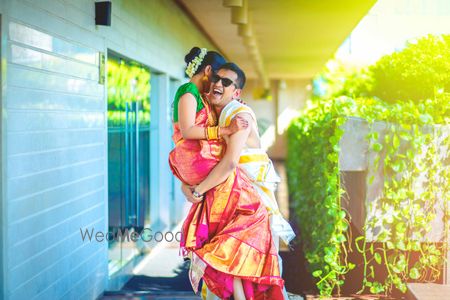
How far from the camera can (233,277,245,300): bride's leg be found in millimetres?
3480

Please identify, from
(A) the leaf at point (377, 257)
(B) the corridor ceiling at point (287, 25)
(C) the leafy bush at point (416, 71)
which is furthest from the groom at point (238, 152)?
(B) the corridor ceiling at point (287, 25)

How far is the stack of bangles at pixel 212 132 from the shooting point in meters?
3.30

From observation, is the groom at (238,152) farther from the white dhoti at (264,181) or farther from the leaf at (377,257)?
the leaf at (377,257)

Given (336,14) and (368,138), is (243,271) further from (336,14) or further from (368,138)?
(336,14)

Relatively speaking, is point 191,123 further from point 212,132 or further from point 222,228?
point 222,228

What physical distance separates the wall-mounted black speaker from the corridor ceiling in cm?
302

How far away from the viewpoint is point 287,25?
30.4 ft

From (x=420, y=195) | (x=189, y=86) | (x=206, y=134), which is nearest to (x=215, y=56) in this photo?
(x=189, y=86)

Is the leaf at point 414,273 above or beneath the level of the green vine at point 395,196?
beneath

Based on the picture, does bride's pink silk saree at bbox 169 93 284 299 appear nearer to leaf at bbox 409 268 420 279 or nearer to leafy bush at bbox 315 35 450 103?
leaf at bbox 409 268 420 279

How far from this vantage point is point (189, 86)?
336cm

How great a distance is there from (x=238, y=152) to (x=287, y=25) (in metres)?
6.29

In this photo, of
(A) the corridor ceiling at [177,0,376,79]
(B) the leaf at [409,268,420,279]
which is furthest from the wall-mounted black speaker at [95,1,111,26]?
(A) the corridor ceiling at [177,0,376,79]

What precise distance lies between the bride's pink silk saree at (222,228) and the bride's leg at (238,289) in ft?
0.09
